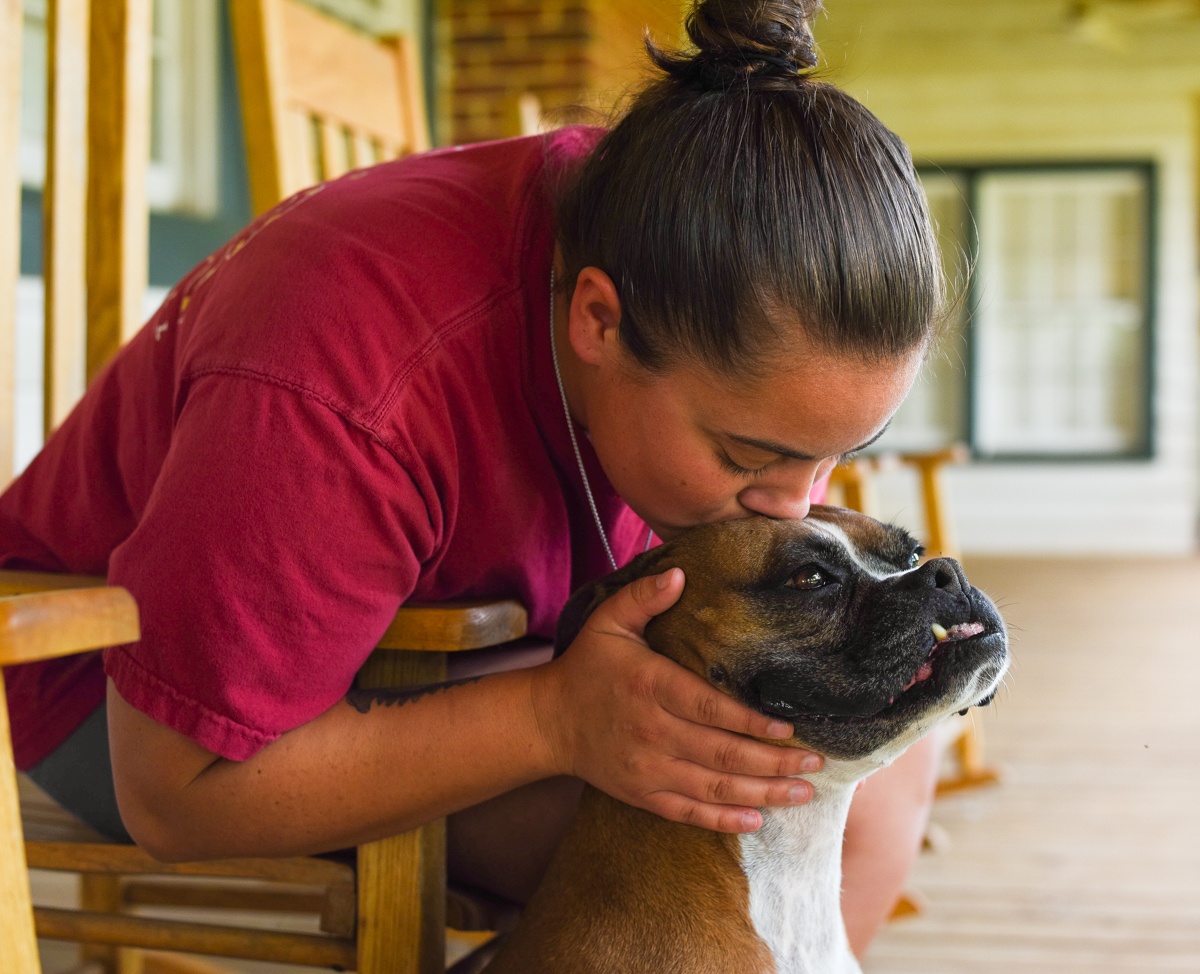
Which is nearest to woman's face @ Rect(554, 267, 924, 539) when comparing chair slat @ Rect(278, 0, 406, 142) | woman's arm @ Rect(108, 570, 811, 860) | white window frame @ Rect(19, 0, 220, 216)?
woman's arm @ Rect(108, 570, 811, 860)

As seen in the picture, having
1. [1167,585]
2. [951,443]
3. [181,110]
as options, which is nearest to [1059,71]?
[951,443]

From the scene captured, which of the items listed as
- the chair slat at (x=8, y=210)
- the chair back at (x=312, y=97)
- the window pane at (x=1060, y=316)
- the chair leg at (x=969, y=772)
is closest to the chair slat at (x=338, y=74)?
the chair back at (x=312, y=97)

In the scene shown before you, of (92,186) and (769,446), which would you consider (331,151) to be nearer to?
(92,186)

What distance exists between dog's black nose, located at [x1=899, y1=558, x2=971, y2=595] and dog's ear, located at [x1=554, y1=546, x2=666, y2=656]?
0.24m

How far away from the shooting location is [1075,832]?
3084 millimetres

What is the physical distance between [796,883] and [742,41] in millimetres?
785

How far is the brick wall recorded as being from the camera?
17.3ft

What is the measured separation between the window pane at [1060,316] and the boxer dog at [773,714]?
8.14m

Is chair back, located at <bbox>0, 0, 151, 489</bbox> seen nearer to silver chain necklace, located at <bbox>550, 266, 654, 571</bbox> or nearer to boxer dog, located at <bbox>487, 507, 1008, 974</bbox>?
silver chain necklace, located at <bbox>550, 266, 654, 571</bbox>

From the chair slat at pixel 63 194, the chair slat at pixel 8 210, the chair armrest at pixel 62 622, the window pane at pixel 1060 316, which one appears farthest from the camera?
the window pane at pixel 1060 316

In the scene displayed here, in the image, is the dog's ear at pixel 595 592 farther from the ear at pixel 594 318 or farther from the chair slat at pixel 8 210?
the chair slat at pixel 8 210

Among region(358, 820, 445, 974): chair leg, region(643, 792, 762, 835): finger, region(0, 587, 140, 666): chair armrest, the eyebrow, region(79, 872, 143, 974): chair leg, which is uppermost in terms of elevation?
the eyebrow

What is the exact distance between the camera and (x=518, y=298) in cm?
121

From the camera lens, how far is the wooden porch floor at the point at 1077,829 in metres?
2.37
